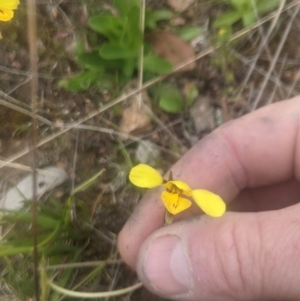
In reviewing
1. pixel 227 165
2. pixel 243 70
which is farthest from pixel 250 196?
pixel 243 70

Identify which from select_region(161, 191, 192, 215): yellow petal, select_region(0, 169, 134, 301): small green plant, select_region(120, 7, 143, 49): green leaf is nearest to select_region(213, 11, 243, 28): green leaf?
select_region(120, 7, 143, 49): green leaf

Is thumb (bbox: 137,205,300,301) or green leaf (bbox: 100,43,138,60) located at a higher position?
→ green leaf (bbox: 100,43,138,60)

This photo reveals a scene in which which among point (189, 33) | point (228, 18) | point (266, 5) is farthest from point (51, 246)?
point (266, 5)

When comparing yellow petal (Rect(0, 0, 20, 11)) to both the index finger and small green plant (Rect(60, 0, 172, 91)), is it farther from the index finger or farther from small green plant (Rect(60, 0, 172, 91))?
the index finger

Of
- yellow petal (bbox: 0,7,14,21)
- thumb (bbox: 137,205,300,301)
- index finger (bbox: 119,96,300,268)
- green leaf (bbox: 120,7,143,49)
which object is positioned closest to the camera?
thumb (bbox: 137,205,300,301)

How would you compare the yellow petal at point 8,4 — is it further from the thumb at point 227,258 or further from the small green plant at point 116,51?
the thumb at point 227,258

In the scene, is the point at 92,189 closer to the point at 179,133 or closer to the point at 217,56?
the point at 179,133

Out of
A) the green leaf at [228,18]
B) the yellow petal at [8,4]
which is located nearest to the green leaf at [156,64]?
the green leaf at [228,18]

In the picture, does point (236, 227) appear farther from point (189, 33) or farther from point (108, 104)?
point (189, 33)
